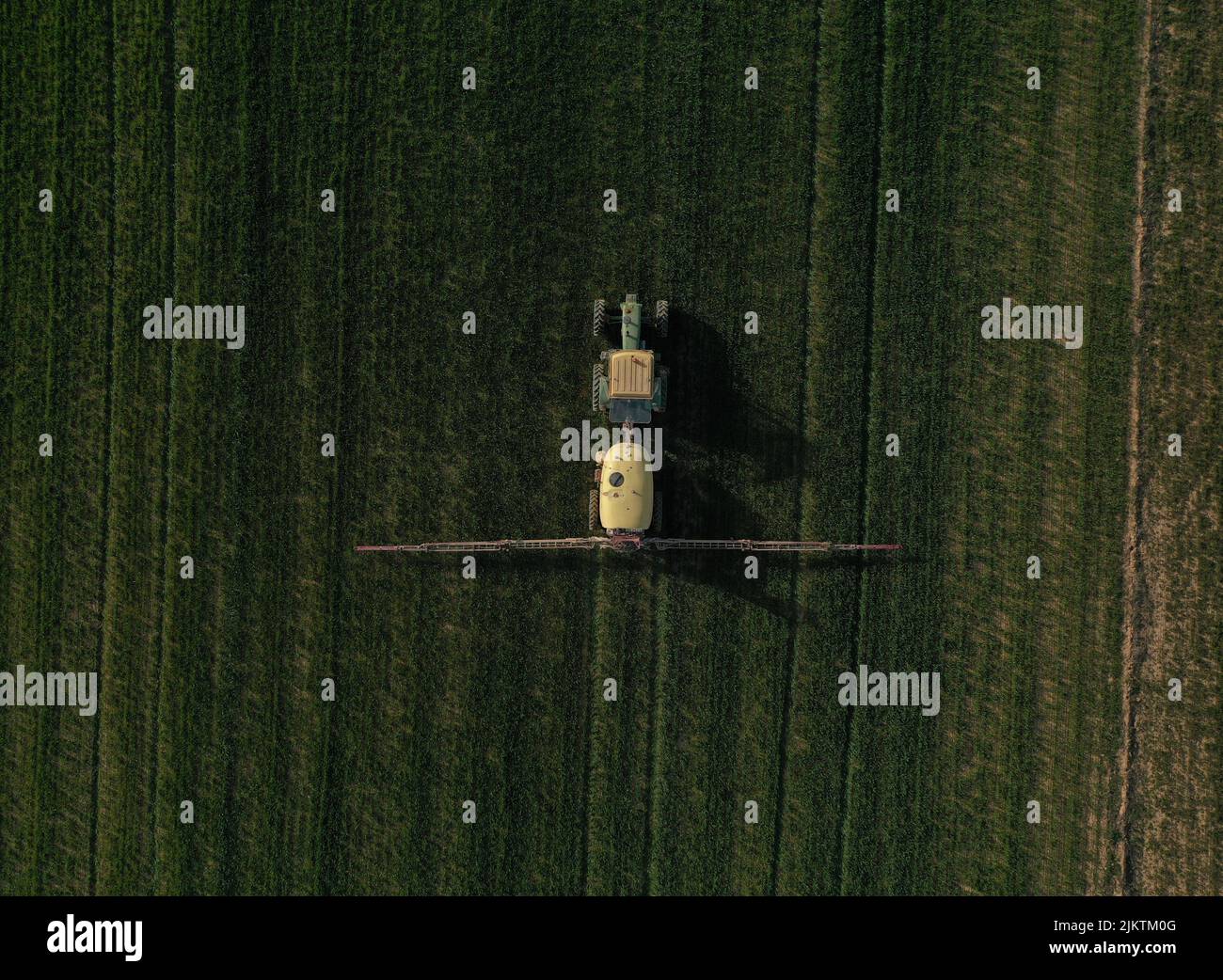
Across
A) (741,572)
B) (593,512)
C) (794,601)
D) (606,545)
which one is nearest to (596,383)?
(593,512)

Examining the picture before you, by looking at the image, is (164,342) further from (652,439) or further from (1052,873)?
(1052,873)

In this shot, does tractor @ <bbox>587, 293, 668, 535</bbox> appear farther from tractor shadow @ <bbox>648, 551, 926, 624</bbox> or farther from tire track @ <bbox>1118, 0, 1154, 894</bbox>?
tire track @ <bbox>1118, 0, 1154, 894</bbox>

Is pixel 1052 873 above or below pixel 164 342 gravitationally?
below

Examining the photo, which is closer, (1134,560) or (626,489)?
(626,489)

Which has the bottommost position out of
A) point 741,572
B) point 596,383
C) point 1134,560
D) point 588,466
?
point 741,572

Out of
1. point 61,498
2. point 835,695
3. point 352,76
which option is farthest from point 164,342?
point 835,695

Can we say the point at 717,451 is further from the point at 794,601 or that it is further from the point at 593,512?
the point at 794,601

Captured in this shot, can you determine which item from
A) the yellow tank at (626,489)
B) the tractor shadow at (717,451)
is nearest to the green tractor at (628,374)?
the tractor shadow at (717,451)
